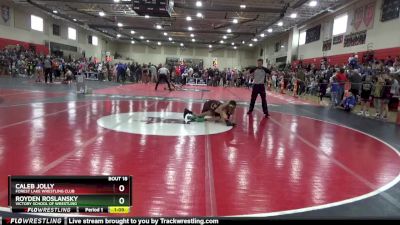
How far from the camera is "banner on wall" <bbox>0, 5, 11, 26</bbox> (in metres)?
26.2

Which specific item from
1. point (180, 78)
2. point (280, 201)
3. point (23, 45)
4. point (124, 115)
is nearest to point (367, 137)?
point (280, 201)

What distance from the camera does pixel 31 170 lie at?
4.02 metres

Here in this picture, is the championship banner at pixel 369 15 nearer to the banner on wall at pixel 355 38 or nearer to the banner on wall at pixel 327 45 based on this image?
the banner on wall at pixel 355 38

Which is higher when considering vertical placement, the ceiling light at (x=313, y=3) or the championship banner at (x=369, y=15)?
the ceiling light at (x=313, y=3)

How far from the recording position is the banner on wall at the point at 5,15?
2617 centimetres

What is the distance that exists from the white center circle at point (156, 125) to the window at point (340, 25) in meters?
18.5

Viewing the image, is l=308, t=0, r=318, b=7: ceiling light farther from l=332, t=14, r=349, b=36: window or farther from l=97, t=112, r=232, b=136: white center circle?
l=97, t=112, r=232, b=136: white center circle

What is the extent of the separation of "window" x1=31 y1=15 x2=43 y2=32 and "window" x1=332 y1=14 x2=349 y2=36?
26213 millimetres

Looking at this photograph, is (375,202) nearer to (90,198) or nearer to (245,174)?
(245,174)

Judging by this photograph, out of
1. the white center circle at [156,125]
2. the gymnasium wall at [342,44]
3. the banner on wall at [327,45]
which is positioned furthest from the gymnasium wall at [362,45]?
the white center circle at [156,125]

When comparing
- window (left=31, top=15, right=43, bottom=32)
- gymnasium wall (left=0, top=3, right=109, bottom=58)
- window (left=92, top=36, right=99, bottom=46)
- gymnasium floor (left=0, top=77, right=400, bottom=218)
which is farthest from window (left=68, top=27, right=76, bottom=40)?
gymnasium floor (left=0, top=77, right=400, bottom=218)

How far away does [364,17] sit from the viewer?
2031cm

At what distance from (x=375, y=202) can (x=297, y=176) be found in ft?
3.31

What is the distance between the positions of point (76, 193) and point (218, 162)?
308cm
